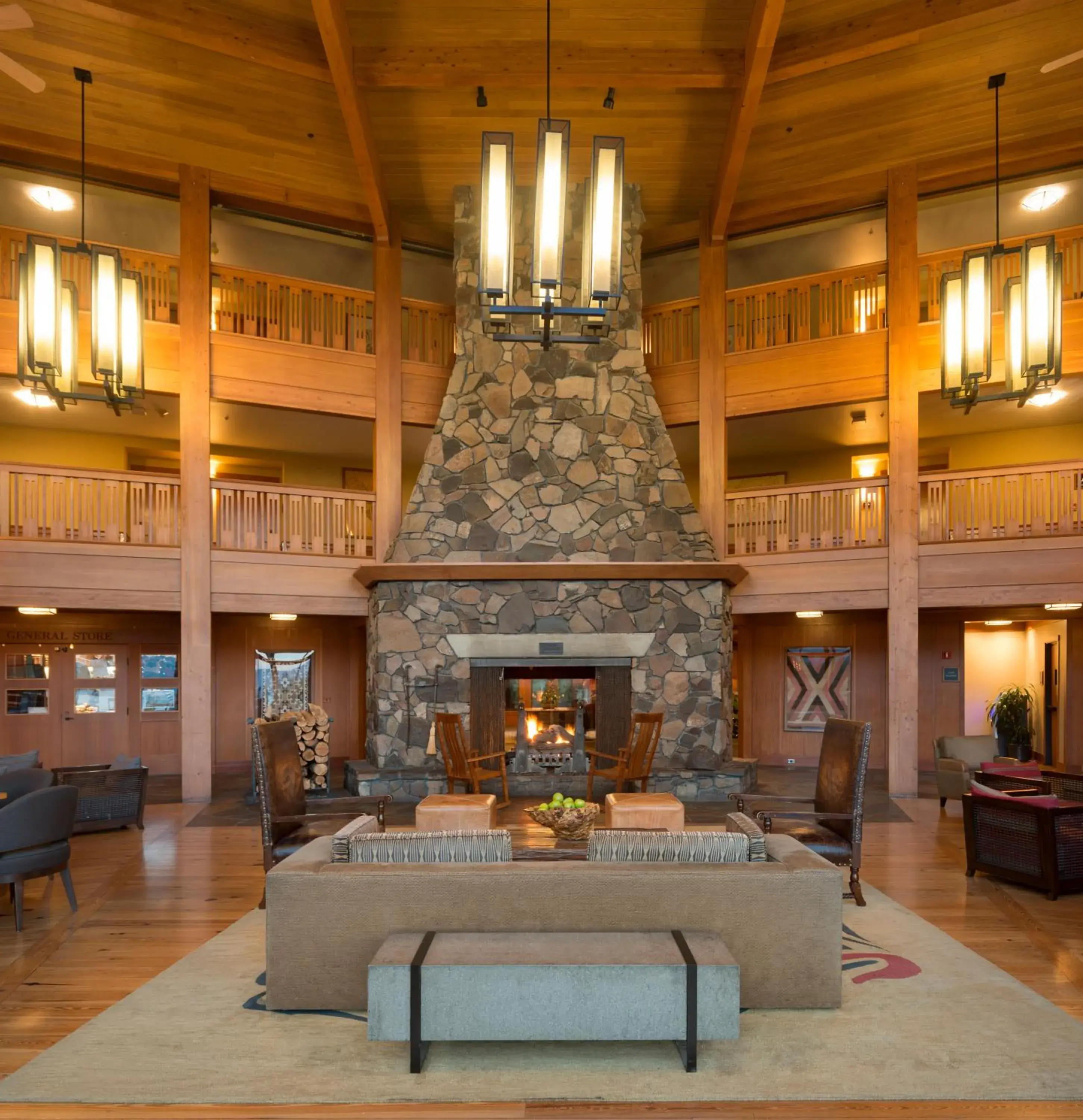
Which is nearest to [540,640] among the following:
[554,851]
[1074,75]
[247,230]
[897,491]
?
[897,491]

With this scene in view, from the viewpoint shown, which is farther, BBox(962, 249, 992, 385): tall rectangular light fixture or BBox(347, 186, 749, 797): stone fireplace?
BBox(347, 186, 749, 797): stone fireplace

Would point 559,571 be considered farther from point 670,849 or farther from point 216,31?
point 216,31

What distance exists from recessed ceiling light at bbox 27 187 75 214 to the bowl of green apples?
8.66m

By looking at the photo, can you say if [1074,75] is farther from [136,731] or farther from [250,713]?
[136,731]

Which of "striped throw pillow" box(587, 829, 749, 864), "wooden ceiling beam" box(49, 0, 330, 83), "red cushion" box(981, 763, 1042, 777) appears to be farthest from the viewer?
"red cushion" box(981, 763, 1042, 777)

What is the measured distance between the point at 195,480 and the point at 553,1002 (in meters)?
7.14

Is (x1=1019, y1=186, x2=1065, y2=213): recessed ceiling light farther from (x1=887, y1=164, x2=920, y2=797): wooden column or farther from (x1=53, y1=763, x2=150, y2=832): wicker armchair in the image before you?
(x1=53, y1=763, x2=150, y2=832): wicker armchair

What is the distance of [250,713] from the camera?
1105cm

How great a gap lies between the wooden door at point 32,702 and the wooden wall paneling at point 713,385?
321 inches

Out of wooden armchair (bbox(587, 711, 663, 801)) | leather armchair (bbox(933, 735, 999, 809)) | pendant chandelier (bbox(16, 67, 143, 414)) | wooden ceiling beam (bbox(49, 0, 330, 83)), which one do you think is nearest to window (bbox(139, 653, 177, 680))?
pendant chandelier (bbox(16, 67, 143, 414))

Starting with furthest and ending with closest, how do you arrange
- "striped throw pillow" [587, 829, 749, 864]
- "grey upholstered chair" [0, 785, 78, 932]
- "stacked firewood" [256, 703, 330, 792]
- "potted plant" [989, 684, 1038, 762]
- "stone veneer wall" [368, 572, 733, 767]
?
"potted plant" [989, 684, 1038, 762], "stone veneer wall" [368, 572, 733, 767], "stacked firewood" [256, 703, 330, 792], "grey upholstered chair" [0, 785, 78, 932], "striped throw pillow" [587, 829, 749, 864]

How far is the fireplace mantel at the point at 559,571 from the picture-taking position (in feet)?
27.9

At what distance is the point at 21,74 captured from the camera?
5.09m

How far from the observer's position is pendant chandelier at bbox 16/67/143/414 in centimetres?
504
